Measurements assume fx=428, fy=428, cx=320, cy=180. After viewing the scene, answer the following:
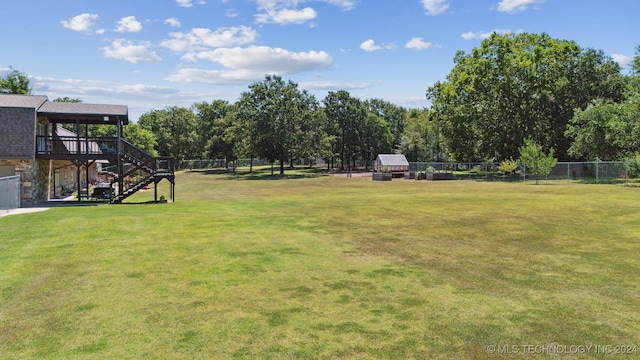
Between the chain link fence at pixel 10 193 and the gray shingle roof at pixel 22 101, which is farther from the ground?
the gray shingle roof at pixel 22 101

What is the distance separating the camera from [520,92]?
181 ft

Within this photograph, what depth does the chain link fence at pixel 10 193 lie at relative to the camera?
19.9 m

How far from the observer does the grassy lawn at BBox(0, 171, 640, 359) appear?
6512mm

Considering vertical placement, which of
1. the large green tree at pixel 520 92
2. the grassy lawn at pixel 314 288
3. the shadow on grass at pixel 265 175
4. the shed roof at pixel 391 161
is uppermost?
the large green tree at pixel 520 92

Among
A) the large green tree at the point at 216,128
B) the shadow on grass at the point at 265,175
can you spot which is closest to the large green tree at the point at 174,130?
the large green tree at the point at 216,128

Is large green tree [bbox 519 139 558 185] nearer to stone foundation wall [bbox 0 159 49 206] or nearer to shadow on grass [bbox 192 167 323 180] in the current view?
shadow on grass [bbox 192 167 323 180]

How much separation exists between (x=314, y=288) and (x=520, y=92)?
54.4m

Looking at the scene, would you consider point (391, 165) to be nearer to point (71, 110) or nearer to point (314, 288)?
point (71, 110)

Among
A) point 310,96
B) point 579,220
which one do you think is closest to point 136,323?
point 579,220

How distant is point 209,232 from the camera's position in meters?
15.7

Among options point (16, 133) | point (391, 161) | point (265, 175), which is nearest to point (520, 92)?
point (391, 161)

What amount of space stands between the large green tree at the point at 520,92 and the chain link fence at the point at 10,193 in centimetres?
4942

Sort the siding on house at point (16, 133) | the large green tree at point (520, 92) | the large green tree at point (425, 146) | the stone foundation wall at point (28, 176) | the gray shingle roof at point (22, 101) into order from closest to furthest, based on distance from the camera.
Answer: the siding on house at point (16, 133)
the stone foundation wall at point (28, 176)
the gray shingle roof at point (22, 101)
the large green tree at point (520, 92)
the large green tree at point (425, 146)

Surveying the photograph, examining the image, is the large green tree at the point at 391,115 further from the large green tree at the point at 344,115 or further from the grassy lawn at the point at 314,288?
the grassy lawn at the point at 314,288
